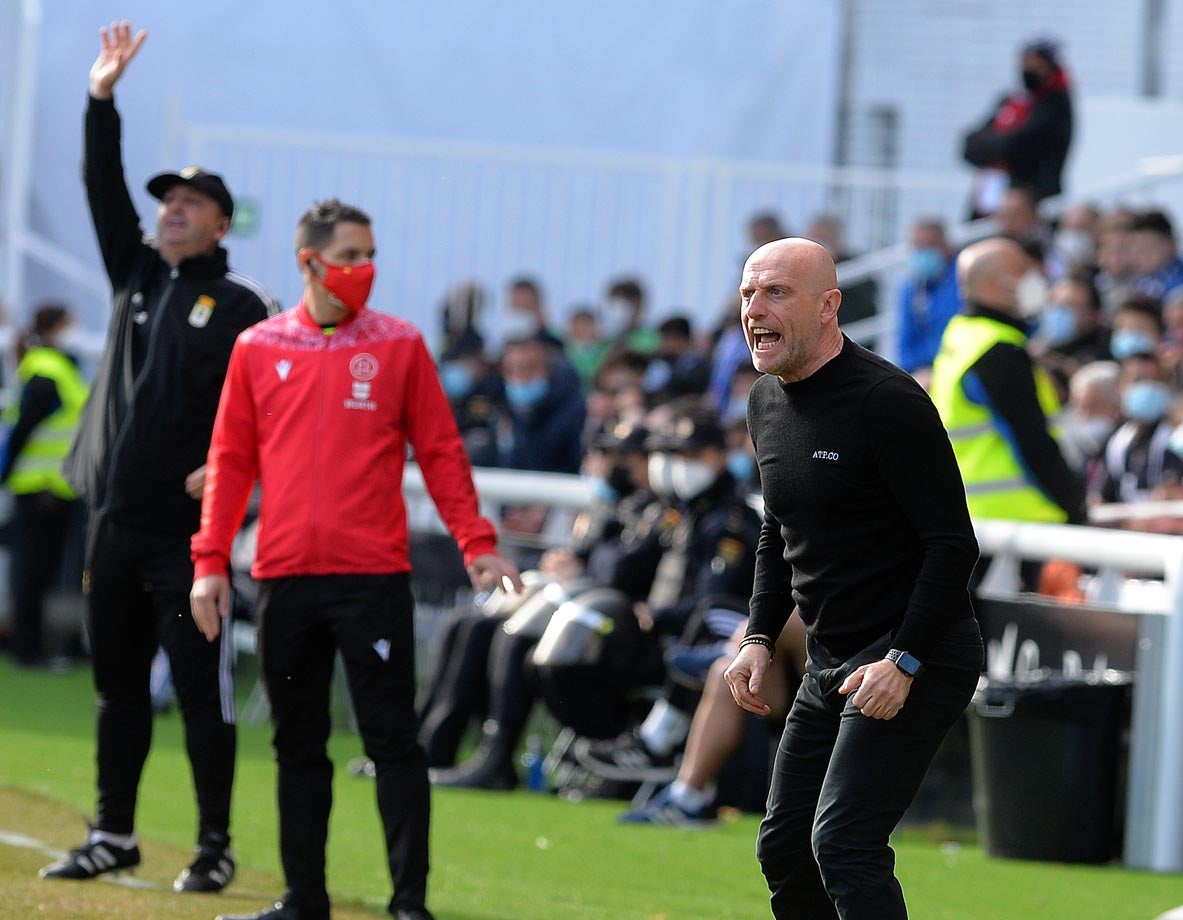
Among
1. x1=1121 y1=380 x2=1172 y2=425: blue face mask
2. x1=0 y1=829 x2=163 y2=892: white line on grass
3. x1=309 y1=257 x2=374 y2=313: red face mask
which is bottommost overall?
x1=0 y1=829 x2=163 y2=892: white line on grass

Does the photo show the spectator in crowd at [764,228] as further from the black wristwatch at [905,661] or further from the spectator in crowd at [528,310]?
the black wristwatch at [905,661]

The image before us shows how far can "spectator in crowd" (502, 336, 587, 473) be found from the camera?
43.1 feet

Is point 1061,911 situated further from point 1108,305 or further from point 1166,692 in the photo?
point 1108,305

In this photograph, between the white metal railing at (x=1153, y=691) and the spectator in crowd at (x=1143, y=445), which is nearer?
the white metal railing at (x=1153, y=691)

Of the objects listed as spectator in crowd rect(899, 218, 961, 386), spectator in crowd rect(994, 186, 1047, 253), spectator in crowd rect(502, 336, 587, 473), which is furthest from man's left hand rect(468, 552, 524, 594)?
spectator in crowd rect(994, 186, 1047, 253)

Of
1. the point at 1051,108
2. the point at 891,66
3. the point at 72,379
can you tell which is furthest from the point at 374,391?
the point at 891,66

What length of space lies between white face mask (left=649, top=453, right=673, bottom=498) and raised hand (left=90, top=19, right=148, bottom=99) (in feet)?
12.0

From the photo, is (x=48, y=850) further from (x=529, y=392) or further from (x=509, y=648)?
(x=529, y=392)

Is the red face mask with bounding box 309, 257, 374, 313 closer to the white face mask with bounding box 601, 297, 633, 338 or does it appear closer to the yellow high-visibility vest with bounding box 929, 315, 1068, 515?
the yellow high-visibility vest with bounding box 929, 315, 1068, 515

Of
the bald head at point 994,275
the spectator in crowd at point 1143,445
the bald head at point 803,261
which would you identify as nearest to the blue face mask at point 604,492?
the bald head at point 994,275

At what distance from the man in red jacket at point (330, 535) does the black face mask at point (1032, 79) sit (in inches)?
381

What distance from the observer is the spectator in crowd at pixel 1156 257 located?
13.0 meters

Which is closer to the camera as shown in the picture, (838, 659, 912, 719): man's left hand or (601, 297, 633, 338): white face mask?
(838, 659, 912, 719): man's left hand

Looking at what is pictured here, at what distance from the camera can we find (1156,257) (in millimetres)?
13055
